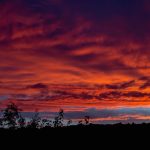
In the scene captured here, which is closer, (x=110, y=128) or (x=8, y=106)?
(x=110, y=128)

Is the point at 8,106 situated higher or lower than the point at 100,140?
higher

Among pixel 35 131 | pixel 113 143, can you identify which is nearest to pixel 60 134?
pixel 35 131

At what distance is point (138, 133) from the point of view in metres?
17.5

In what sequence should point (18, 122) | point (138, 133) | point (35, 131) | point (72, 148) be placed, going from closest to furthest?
point (72, 148) < point (138, 133) < point (35, 131) < point (18, 122)

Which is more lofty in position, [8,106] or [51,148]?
[8,106]

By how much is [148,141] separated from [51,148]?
13.6 feet

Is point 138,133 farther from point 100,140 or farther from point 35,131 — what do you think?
point 35,131

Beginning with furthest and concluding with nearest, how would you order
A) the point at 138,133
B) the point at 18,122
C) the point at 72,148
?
1. the point at 18,122
2. the point at 138,133
3. the point at 72,148

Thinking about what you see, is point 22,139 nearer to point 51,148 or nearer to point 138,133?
point 51,148

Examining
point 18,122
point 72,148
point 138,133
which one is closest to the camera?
point 72,148

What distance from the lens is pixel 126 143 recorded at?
53.9 feet

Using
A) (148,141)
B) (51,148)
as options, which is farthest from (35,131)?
(148,141)

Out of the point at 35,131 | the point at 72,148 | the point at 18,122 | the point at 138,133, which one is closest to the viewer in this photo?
the point at 72,148

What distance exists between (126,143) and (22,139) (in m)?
4.76
